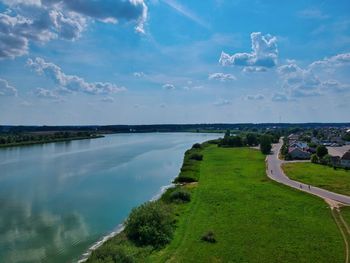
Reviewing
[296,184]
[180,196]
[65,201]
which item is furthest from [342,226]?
[65,201]

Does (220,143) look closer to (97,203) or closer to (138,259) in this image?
(97,203)

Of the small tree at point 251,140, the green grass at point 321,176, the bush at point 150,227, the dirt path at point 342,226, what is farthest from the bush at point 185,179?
the small tree at point 251,140

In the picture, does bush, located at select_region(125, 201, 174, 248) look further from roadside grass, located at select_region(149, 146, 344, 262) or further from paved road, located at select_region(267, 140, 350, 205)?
paved road, located at select_region(267, 140, 350, 205)

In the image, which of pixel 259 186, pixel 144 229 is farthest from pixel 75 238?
pixel 259 186

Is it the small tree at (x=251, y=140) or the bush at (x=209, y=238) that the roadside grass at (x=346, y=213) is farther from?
the small tree at (x=251, y=140)

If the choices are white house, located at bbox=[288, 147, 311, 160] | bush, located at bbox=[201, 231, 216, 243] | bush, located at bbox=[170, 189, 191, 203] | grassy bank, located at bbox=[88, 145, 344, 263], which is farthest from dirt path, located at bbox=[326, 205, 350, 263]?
white house, located at bbox=[288, 147, 311, 160]

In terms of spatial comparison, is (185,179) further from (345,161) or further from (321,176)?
(345,161)
